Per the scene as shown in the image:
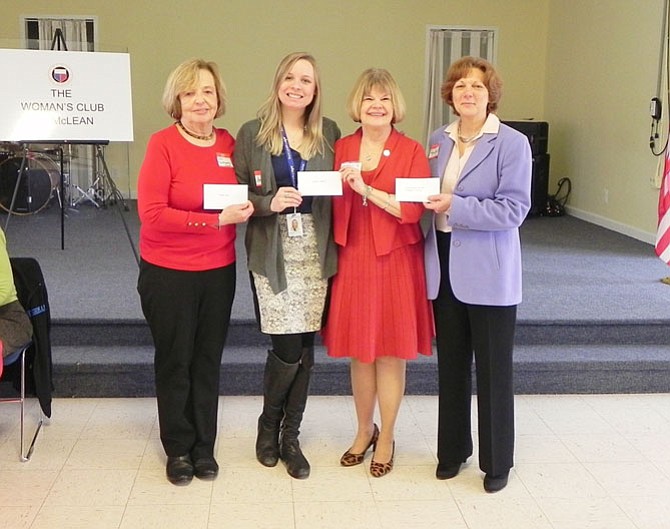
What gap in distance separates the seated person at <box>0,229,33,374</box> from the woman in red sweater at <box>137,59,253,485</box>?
1.87 ft

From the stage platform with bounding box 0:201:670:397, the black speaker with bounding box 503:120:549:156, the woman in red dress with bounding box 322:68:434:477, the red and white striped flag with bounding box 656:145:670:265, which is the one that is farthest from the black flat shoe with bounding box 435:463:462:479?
the black speaker with bounding box 503:120:549:156

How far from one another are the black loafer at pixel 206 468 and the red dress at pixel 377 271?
604 mm

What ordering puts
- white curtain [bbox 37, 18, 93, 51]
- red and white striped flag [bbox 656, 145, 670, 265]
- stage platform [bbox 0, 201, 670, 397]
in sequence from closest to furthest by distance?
stage platform [bbox 0, 201, 670, 397], red and white striped flag [bbox 656, 145, 670, 265], white curtain [bbox 37, 18, 93, 51]

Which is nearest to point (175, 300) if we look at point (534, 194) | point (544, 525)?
point (544, 525)

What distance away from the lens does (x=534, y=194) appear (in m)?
7.96

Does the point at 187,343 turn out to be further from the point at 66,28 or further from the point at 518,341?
the point at 66,28

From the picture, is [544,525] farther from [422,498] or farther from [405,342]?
[405,342]

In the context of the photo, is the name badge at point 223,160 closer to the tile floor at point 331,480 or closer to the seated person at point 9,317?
the seated person at point 9,317

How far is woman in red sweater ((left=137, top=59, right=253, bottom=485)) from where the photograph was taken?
238cm

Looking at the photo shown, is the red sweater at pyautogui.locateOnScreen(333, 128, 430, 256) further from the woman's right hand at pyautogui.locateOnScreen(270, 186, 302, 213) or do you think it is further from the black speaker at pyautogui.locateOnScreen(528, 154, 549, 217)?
the black speaker at pyautogui.locateOnScreen(528, 154, 549, 217)

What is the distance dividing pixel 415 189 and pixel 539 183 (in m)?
6.02

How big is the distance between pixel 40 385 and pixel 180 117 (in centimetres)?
124

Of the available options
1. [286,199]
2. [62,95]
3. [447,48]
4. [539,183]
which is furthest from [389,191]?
[447,48]

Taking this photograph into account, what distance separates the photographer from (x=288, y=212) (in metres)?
2.50
